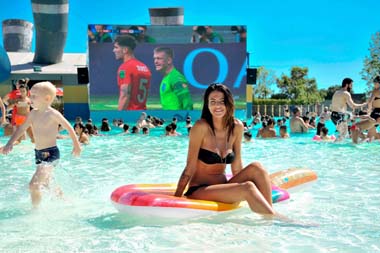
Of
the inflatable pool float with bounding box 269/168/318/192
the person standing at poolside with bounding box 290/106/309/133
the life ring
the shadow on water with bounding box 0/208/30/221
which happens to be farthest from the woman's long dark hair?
the person standing at poolside with bounding box 290/106/309/133

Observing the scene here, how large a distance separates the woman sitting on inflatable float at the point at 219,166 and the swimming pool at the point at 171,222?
18 cm

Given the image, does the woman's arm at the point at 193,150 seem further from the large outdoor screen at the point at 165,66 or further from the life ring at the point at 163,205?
the large outdoor screen at the point at 165,66

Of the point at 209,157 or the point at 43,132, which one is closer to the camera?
the point at 209,157

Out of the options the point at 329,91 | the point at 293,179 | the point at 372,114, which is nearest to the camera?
the point at 293,179

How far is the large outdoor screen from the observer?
68.0 ft

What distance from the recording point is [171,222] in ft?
10.2

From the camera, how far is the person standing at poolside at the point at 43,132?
3465mm

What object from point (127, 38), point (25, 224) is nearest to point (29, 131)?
point (25, 224)

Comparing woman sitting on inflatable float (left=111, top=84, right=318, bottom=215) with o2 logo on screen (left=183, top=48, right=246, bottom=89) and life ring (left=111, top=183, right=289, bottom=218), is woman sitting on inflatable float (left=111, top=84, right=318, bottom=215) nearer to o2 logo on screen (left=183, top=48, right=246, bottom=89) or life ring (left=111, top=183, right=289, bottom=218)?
life ring (left=111, top=183, right=289, bottom=218)

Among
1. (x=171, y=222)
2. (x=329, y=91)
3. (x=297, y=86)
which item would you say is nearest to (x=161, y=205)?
(x=171, y=222)

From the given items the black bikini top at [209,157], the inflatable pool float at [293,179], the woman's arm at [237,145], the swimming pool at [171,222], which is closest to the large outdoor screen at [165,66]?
the swimming pool at [171,222]

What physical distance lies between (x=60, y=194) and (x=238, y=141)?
162 cm

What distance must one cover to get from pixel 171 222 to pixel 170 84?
18126 millimetres

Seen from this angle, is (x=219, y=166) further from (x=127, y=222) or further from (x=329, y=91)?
(x=329, y=91)
